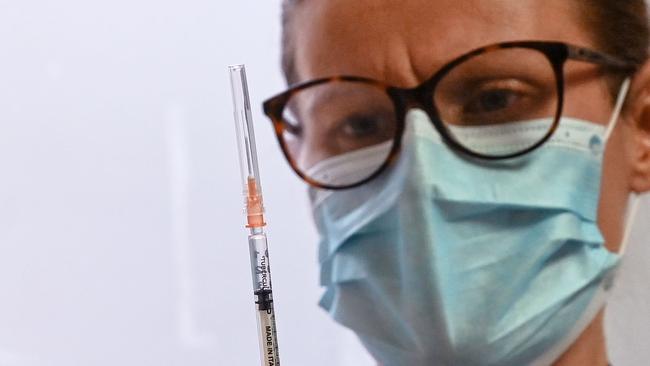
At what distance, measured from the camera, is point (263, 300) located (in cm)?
75

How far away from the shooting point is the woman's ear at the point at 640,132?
0.73m

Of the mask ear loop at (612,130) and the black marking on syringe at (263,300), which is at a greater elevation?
the mask ear loop at (612,130)

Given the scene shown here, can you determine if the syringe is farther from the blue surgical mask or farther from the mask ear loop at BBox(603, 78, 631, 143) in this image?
the mask ear loop at BBox(603, 78, 631, 143)

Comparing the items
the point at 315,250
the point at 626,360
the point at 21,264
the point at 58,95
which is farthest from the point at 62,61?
the point at 626,360

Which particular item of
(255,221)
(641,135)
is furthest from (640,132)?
(255,221)

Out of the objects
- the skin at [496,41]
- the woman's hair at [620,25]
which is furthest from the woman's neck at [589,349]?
the woman's hair at [620,25]

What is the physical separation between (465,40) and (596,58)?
109 millimetres

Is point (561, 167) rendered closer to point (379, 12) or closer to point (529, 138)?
point (529, 138)

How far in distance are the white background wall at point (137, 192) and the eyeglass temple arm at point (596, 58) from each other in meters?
0.27

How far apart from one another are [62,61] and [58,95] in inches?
1.3

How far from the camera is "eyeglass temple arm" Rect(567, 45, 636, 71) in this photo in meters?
0.68

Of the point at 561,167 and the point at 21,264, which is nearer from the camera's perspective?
the point at 561,167

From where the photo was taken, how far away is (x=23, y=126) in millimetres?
830

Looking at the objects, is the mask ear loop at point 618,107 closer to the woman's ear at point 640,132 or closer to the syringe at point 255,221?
the woman's ear at point 640,132
